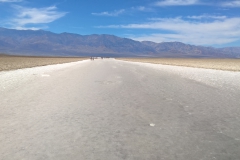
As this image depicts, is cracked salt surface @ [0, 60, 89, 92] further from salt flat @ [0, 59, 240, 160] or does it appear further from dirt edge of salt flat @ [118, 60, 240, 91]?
dirt edge of salt flat @ [118, 60, 240, 91]

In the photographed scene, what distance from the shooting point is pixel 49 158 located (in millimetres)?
3346

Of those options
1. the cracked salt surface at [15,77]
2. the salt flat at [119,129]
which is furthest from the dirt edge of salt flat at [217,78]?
the cracked salt surface at [15,77]

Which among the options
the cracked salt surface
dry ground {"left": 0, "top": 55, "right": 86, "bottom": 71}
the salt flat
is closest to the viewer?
the salt flat

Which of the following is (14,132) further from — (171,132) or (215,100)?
(215,100)

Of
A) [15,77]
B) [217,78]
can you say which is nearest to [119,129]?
[15,77]

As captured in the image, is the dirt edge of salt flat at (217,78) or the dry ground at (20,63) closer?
the dirt edge of salt flat at (217,78)

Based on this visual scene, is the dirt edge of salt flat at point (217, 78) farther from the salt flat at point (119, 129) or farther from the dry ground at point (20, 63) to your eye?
the dry ground at point (20, 63)

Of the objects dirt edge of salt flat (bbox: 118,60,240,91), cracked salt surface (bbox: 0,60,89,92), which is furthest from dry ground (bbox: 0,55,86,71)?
dirt edge of salt flat (bbox: 118,60,240,91)

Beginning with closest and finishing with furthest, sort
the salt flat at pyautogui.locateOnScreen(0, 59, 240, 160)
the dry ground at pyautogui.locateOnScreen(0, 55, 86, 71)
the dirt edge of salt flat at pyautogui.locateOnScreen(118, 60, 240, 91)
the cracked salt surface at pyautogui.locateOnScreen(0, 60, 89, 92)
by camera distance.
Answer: the salt flat at pyautogui.locateOnScreen(0, 59, 240, 160) → the cracked salt surface at pyautogui.locateOnScreen(0, 60, 89, 92) → the dirt edge of salt flat at pyautogui.locateOnScreen(118, 60, 240, 91) → the dry ground at pyautogui.locateOnScreen(0, 55, 86, 71)

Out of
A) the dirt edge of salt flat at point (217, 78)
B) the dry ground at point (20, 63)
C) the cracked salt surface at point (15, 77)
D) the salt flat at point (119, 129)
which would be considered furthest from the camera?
the dry ground at point (20, 63)

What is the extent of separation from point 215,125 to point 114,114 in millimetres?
2276

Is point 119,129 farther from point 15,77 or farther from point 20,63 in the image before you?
point 20,63

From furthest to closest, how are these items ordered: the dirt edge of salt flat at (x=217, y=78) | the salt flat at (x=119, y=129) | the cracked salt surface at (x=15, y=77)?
1. the dirt edge of salt flat at (x=217, y=78)
2. the cracked salt surface at (x=15, y=77)
3. the salt flat at (x=119, y=129)

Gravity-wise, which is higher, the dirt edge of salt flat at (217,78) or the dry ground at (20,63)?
the dirt edge of salt flat at (217,78)
